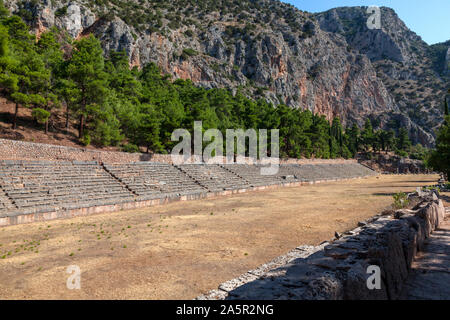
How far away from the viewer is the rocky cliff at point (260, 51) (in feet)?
255

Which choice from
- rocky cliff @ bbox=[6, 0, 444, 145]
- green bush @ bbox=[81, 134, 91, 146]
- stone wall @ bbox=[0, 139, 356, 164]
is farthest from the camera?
rocky cliff @ bbox=[6, 0, 444, 145]

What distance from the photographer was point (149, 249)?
30.8 feet

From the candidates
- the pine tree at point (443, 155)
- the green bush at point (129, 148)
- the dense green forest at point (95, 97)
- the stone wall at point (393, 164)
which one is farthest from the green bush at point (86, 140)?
the stone wall at point (393, 164)

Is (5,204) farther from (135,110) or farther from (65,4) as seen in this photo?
(65,4)

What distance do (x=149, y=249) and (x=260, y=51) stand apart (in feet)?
377

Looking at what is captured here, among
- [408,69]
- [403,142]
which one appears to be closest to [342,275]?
[403,142]

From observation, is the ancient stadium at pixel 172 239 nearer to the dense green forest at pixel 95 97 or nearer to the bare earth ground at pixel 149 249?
the bare earth ground at pixel 149 249

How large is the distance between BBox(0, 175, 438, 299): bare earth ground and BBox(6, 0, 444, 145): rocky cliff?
73863mm

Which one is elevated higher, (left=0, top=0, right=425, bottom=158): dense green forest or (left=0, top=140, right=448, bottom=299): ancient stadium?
(left=0, top=0, right=425, bottom=158): dense green forest

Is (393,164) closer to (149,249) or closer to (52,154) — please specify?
(52,154)

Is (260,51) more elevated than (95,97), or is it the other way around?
(260,51)

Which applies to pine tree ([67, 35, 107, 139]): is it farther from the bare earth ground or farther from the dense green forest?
the bare earth ground

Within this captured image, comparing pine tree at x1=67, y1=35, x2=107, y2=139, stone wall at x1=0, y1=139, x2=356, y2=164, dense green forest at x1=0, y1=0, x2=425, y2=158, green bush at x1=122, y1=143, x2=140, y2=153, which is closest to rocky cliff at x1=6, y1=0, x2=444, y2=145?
dense green forest at x1=0, y1=0, x2=425, y2=158

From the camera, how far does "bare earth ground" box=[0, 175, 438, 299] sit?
6.38 m
